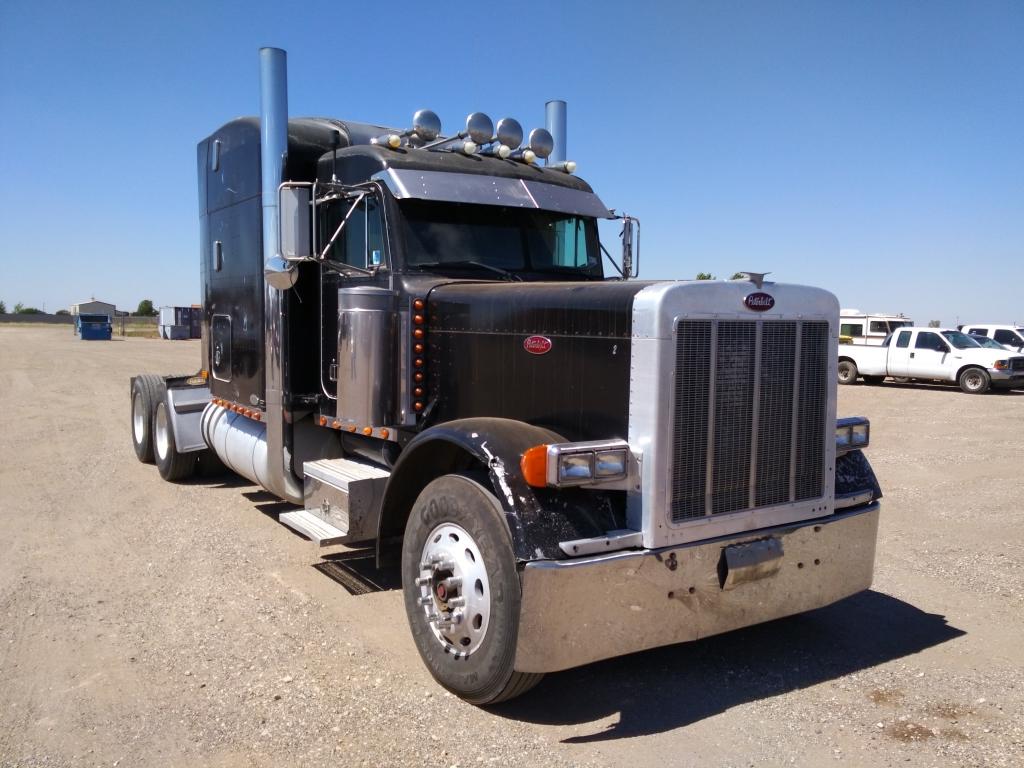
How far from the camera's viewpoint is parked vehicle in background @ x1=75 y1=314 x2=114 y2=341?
4588cm

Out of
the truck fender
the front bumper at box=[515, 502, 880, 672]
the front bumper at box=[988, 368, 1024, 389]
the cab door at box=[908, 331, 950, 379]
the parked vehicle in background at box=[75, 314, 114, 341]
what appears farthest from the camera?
the parked vehicle in background at box=[75, 314, 114, 341]

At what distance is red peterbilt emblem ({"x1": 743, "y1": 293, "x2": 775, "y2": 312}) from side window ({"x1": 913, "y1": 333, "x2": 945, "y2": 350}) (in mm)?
20704

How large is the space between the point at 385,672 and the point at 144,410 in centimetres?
660

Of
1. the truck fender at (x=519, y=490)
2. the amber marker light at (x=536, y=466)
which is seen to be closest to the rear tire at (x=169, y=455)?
the truck fender at (x=519, y=490)

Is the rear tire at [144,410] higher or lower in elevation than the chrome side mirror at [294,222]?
lower

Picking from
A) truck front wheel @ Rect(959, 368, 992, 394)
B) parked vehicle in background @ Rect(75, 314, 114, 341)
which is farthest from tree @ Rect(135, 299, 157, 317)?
truck front wheel @ Rect(959, 368, 992, 394)

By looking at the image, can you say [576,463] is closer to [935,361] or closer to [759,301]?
[759,301]

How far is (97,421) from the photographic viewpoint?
1348 cm

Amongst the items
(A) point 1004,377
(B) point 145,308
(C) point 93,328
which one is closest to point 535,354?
(A) point 1004,377

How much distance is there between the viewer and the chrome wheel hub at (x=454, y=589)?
3863mm

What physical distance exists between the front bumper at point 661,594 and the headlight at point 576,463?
350 mm

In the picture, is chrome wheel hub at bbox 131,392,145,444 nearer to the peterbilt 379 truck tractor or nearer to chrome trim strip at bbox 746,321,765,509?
the peterbilt 379 truck tractor

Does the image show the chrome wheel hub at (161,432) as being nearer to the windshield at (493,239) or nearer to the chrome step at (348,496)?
the chrome step at (348,496)

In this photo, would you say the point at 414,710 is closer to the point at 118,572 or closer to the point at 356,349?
the point at 356,349
